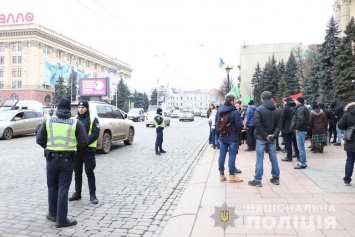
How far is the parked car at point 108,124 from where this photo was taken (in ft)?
38.4

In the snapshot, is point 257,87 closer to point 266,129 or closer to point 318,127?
point 318,127

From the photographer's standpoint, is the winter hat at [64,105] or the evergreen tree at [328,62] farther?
the evergreen tree at [328,62]

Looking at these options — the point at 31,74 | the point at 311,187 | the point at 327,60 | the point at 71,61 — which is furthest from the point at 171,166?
the point at 71,61

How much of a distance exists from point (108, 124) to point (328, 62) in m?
23.3

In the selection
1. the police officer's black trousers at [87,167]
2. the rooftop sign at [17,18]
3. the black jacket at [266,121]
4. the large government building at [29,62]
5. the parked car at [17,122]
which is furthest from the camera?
the rooftop sign at [17,18]

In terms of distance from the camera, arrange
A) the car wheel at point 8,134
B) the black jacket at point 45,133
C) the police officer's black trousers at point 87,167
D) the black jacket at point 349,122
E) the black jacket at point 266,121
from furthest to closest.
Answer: the car wheel at point 8,134 < the black jacket at point 266,121 < the black jacket at point 349,122 < the police officer's black trousers at point 87,167 < the black jacket at point 45,133

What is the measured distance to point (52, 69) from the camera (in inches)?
3226

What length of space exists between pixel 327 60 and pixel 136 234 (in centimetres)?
2836

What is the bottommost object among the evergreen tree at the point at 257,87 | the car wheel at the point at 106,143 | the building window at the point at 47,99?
the car wheel at the point at 106,143

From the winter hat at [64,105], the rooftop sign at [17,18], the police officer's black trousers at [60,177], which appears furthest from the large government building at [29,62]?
the police officer's black trousers at [60,177]

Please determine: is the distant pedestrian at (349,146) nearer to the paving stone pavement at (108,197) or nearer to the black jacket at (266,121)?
the black jacket at (266,121)

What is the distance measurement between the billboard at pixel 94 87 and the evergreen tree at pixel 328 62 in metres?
26.3

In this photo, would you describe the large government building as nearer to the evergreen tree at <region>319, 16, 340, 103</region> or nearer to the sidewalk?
the evergreen tree at <region>319, 16, 340, 103</region>

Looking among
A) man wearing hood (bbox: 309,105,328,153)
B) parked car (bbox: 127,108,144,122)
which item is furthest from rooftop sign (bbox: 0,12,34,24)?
man wearing hood (bbox: 309,105,328,153)
